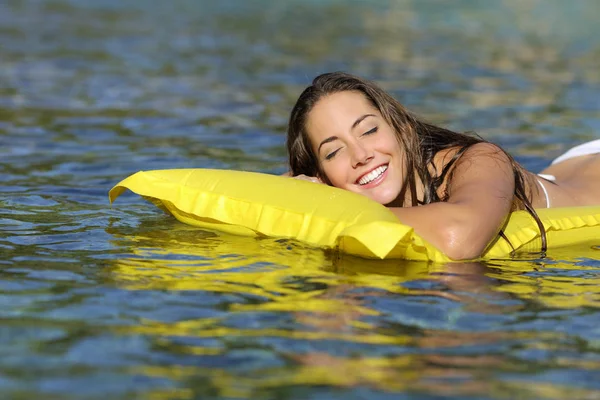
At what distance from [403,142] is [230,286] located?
1.40m

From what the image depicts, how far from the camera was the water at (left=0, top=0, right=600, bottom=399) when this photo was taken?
3.07m

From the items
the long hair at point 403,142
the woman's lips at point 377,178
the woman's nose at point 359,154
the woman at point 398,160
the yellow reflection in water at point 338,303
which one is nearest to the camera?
the yellow reflection in water at point 338,303

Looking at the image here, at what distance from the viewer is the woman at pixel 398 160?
177 inches

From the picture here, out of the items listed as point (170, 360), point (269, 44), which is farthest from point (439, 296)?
point (269, 44)

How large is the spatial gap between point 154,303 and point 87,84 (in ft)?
26.9

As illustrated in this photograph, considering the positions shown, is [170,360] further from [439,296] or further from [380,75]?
[380,75]

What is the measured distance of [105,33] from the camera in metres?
16.6

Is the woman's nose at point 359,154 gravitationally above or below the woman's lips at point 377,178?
above

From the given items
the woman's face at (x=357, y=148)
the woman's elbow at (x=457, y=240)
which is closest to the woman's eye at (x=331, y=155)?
the woman's face at (x=357, y=148)

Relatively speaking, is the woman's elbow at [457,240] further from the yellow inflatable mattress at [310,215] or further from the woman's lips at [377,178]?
the woman's lips at [377,178]

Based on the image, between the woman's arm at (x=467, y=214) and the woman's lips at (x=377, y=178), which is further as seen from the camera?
the woman's lips at (x=377, y=178)

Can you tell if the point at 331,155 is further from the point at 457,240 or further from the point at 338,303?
the point at 338,303

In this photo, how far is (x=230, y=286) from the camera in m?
4.08

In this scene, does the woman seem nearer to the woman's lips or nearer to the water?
the woman's lips
